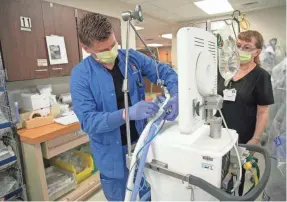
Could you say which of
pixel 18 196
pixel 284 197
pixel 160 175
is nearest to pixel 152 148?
pixel 160 175

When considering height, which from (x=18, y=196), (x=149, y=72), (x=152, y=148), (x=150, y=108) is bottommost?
(x=18, y=196)

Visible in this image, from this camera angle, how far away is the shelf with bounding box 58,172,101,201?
82.3 inches

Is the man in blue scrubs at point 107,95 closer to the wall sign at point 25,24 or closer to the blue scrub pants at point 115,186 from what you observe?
the blue scrub pants at point 115,186

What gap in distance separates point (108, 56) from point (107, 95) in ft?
0.67

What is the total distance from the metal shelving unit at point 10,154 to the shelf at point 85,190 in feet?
1.39

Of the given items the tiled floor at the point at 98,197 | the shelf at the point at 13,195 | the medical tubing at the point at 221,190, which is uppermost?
the medical tubing at the point at 221,190

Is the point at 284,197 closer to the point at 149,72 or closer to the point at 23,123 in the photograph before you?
the point at 149,72

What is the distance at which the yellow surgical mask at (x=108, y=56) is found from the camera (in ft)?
3.48

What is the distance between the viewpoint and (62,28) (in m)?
2.17

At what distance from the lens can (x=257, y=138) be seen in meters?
1.46

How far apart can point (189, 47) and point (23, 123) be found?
1.82 m

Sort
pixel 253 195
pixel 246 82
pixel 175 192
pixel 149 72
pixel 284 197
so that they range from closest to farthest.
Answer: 1. pixel 253 195
2. pixel 175 192
3. pixel 149 72
4. pixel 246 82
5. pixel 284 197

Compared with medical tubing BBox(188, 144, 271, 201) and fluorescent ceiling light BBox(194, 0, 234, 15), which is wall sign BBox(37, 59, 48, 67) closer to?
medical tubing BBox(188, 144, 271, 201)

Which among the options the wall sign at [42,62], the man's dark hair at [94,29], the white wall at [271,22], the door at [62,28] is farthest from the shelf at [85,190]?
the white wall at [271,22]
